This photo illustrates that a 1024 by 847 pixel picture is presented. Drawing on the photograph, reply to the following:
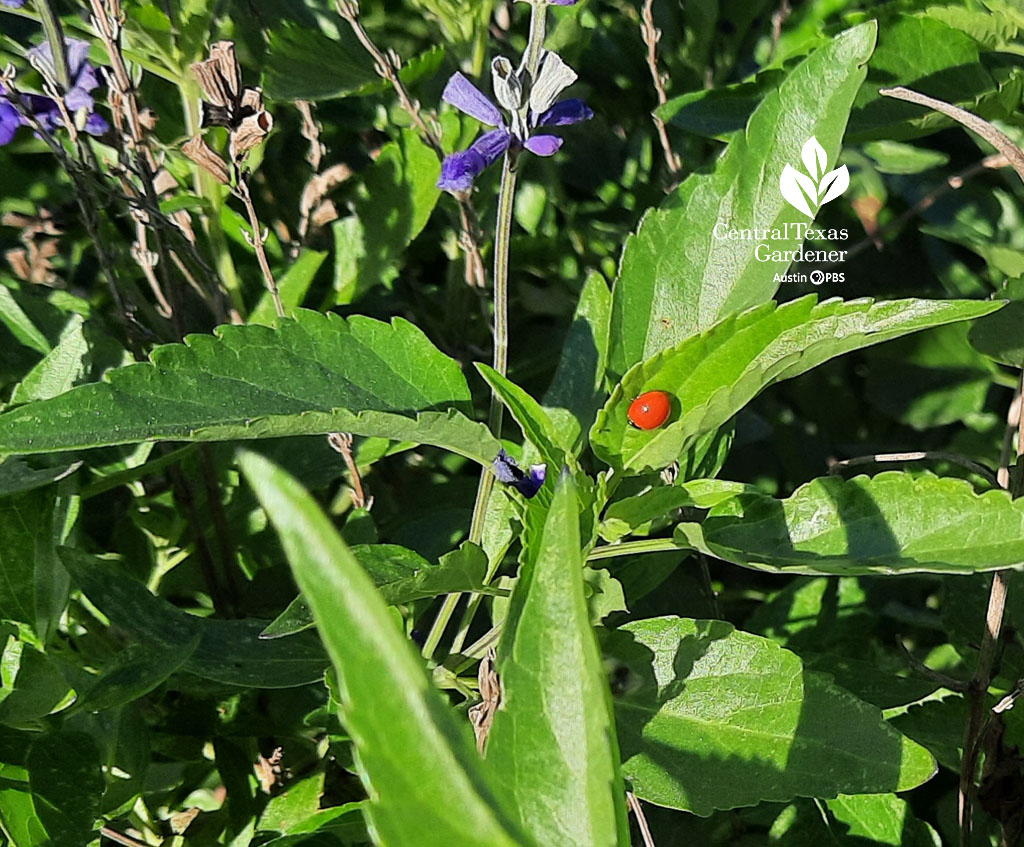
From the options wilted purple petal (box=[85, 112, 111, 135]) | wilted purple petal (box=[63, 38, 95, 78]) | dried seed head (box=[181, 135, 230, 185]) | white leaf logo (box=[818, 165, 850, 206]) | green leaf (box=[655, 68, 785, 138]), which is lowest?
white leaf logo (box=[818, 165, 850, 206])

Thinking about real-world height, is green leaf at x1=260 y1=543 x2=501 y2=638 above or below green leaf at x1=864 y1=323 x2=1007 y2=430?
above

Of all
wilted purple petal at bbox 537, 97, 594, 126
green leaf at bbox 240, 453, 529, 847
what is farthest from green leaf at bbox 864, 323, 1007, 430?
green leaf at bbox 240, 453, 529, 847

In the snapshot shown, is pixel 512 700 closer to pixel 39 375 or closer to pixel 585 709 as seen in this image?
pixel 585 709

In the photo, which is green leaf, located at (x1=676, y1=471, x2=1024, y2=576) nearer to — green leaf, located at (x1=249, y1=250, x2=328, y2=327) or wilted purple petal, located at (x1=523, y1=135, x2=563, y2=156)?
wilted purple petal, located at (x1=523, y1=135, x2=563, y2=156)

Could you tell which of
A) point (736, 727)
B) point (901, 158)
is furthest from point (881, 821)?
point (901, 158)

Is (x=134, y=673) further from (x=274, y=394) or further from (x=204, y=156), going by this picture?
(x=204, y=156)

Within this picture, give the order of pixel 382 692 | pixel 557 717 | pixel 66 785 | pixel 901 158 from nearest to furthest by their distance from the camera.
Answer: pixel 382 692 → pixel 557 717 → pixel 66 785 → pixel 901 158

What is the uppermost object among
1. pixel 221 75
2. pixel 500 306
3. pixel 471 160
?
pixel 221 75
